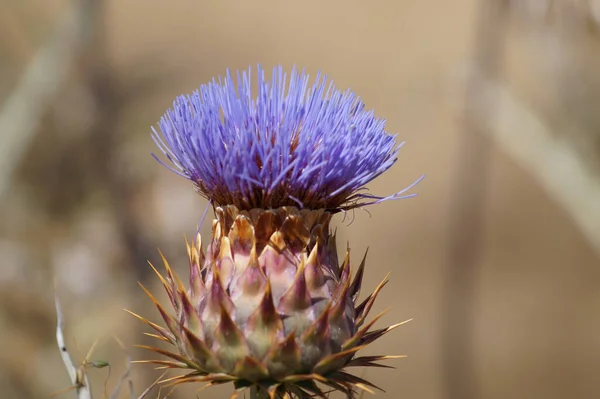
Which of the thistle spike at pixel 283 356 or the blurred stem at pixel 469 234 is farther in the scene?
the blurred stem at pixel 469 234

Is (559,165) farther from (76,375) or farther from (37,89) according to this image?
(76,375)

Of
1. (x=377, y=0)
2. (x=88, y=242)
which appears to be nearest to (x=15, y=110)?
(x=88, y=242)

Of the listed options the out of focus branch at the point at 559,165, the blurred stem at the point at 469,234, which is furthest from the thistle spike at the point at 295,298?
the blurred stem at the point at 469,234

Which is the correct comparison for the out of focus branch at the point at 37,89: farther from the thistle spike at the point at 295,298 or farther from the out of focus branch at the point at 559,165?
the out of focus branch at the point at 559,165

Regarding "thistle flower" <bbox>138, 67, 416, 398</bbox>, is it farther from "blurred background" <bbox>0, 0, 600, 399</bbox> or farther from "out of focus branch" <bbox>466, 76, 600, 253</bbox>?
"out of focus branch" <bbox>466, 76, 600, 253</bbox>

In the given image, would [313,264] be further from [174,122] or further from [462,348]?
[462,348]
